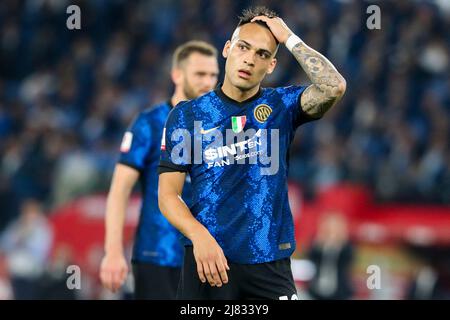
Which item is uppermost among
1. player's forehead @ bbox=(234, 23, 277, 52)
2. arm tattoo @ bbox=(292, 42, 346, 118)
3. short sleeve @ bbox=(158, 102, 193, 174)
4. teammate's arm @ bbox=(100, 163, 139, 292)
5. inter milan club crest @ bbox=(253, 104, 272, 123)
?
player's forehead @ bbox=(234, 23, 277, 52)

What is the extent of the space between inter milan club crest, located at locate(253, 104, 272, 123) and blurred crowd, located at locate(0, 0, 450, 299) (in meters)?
6.73

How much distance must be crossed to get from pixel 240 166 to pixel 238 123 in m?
0.22

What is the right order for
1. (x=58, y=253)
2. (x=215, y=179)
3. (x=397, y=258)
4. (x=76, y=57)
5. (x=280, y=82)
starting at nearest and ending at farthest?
(x=215, y=179)
(x=397, y=258)
(x=58, y=253)
(x=280, y=82)
(x=76, y=57)

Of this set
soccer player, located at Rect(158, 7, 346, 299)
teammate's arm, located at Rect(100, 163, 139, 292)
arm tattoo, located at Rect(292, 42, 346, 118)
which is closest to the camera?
arm tattoo, located at Rect(292, 42, 346, 118)

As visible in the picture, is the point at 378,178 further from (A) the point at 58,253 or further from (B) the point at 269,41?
(B) the point at 269,41

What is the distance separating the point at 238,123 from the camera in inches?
202

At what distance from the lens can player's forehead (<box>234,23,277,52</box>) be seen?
509cm

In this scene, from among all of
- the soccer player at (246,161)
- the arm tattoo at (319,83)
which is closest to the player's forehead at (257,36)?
the soccer player at (246,161)

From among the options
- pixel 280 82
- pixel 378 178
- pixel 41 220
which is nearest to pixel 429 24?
pixel 280 82

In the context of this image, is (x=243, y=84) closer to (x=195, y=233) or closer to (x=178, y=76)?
(x=195, y=233)

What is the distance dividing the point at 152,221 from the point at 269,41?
2.11 meters

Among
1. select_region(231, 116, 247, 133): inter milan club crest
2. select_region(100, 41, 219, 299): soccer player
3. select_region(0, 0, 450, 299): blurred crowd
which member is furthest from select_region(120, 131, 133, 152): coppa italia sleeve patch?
select_region(0, 0, 450, 299): blurred crowd

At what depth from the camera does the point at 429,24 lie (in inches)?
595

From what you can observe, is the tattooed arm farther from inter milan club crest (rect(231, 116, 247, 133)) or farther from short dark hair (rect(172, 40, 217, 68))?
short dark hair (rect(172, 40, 217, 68))
